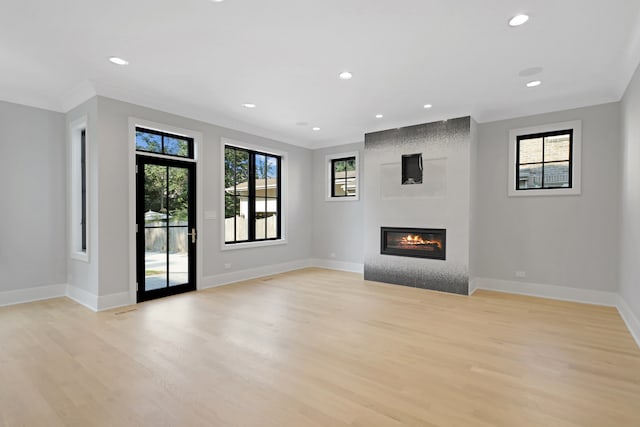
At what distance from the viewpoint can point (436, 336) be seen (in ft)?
11.1

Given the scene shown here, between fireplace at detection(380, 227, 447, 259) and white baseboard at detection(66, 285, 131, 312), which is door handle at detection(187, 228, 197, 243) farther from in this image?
fireplace at detection(380, 227, 447, 259)

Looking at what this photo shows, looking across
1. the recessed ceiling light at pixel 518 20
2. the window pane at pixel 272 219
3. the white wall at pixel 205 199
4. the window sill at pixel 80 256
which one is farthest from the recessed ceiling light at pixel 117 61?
the recessed ceiling light at pixel 518 20

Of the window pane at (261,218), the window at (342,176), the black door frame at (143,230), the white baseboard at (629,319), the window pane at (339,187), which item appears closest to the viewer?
the white baseboard at (629,319)

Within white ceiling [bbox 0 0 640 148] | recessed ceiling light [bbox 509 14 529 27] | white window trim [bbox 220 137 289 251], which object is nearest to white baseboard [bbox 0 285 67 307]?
white window trim [bbox 220 137 289 251]

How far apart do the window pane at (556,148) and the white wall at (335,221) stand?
325 cm

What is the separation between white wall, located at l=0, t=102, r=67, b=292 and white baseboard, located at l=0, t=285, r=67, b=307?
0.20 ft

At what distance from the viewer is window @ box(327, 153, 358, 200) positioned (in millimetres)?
7051

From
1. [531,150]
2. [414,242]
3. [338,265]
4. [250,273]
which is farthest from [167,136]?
[531,150]

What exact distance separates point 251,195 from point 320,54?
366 centimetres

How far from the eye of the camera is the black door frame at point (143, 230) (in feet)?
15.2

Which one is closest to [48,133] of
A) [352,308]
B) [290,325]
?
[290,325]

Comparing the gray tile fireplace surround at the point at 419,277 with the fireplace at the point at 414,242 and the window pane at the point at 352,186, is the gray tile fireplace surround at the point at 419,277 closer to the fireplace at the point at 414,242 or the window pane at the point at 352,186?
the fireplace at the point at 414,242

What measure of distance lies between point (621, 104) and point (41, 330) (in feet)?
25.4

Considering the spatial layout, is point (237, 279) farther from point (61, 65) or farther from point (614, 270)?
point (614, 270)
